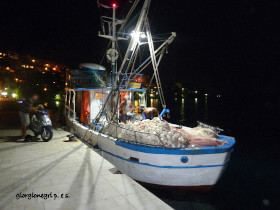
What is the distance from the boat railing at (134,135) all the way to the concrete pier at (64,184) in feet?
3.71

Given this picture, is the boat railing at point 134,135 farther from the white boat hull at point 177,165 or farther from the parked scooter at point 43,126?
the parked scooter at point 43,126

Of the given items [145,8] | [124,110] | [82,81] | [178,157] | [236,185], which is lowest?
[236,185]

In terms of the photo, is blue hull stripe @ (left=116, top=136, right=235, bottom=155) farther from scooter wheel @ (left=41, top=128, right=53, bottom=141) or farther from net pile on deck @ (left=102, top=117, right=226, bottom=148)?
scooter wheel @ (left=41, top=128, right=53, bottom=141)

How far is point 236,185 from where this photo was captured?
366 inches

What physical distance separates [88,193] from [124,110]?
6036 millimetres

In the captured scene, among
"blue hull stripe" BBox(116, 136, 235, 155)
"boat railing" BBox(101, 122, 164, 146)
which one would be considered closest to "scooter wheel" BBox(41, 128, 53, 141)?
"boat railing" BBox(101, 122, 164, 146)

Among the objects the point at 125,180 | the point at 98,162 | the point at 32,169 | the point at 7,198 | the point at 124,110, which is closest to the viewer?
the point at 7,198

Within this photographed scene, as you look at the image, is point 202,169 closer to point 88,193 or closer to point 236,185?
point 88,193

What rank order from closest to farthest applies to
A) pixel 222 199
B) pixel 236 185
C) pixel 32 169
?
1. pixel 32 169
2. pixel 222 199
3. pixel 236 185

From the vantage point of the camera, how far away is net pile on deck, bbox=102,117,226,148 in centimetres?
635

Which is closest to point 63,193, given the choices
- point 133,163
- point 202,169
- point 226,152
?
point 133,163

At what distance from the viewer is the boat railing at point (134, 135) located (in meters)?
6.47

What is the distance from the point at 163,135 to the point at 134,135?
40.0 inches

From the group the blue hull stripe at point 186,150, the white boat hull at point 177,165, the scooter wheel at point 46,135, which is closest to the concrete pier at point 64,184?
the white boat hull at point 177,165
